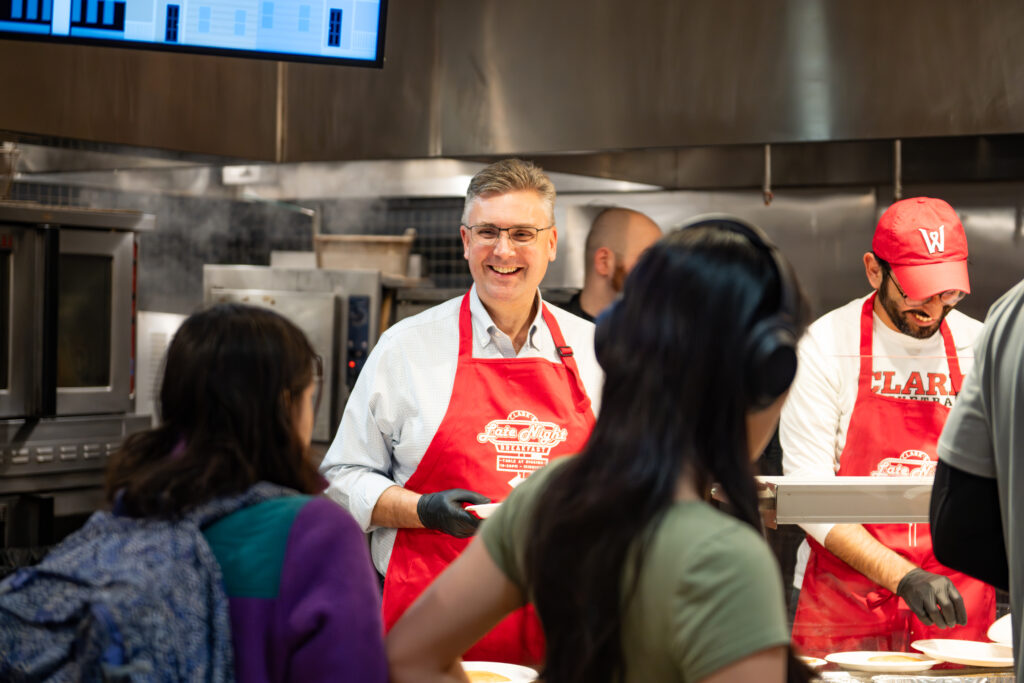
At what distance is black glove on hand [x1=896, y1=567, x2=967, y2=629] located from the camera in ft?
6.20

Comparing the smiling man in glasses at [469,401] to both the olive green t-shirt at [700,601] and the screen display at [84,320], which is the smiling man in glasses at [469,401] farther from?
the screen display at [84,320]

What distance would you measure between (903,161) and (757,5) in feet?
2.73

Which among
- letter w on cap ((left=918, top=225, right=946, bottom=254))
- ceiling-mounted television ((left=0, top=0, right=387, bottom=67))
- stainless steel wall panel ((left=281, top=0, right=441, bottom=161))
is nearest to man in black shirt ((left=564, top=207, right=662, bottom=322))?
stainless steel wall panel ((left=281, top=0, right=441, bottom=161))

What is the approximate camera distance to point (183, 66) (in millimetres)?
3637

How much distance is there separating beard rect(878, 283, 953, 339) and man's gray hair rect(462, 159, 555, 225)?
2.74 ft

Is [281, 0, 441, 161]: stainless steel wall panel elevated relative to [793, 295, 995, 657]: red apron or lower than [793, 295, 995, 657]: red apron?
elevated

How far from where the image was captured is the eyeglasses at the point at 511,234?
2.25 meters

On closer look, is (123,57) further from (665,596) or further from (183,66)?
(665,596)

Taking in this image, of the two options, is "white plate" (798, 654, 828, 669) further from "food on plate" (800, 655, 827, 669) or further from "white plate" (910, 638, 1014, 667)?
"white plate" (910, 638, 1014, 667)

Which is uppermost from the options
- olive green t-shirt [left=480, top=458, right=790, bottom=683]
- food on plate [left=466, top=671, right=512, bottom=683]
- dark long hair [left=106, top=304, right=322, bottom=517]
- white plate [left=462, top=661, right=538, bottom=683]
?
dark long hair [left=106, top=304, right=322, bottom=517]

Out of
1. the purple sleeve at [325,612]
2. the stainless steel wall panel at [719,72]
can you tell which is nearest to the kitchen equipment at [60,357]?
the stainless steel wall panel at [719,72]

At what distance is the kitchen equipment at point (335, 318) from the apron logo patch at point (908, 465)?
2285mm

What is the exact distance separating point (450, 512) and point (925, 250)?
1.24m

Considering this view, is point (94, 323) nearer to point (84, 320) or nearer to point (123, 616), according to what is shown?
point (84, 320)
